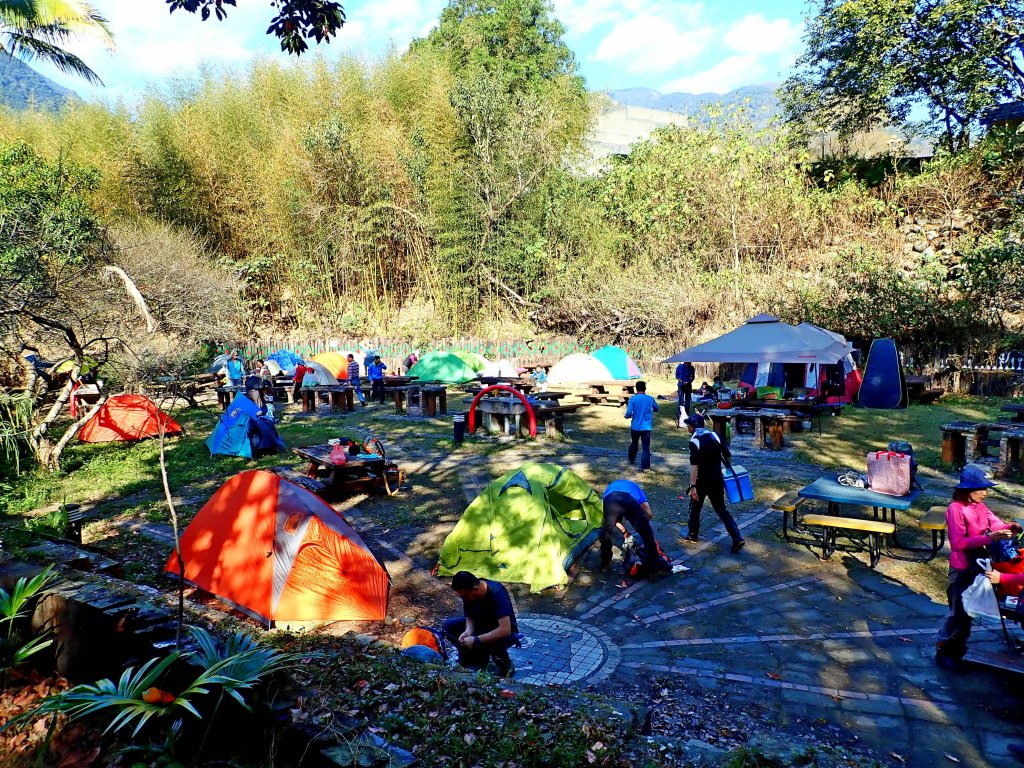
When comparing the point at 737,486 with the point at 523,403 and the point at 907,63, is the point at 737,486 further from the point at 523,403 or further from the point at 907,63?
the point at 907,63

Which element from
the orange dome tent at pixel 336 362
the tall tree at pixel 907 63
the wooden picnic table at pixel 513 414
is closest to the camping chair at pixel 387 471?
the wooden picnic table at pixel 513 414

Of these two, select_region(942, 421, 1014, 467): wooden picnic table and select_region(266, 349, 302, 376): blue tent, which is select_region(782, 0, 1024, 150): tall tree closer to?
select_region(942, 421, 1014, 467): wooden picnic table

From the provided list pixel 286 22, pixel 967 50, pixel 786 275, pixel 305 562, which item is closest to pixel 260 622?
pixel 305 562

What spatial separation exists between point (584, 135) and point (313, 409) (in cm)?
1617

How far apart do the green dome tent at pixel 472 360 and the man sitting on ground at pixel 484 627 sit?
14.9 meters

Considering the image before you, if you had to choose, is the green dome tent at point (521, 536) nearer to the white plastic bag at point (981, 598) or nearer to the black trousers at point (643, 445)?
the white plastic bag at point (981, 598)

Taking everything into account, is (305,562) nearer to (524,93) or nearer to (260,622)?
(260,622)

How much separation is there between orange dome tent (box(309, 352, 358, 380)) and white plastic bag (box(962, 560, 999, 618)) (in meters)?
16.3

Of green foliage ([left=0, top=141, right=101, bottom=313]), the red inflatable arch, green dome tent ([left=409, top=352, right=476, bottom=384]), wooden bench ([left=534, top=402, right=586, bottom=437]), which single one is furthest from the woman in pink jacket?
green dome tent ([left=409, top=352, right=476, bottom=384])

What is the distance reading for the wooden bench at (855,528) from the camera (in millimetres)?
5927

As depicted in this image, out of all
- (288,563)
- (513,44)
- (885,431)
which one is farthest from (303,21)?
(513,44)

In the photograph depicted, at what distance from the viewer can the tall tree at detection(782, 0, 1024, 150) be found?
17.7 m

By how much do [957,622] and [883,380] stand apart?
10.9 metres

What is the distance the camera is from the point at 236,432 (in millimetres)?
11086
